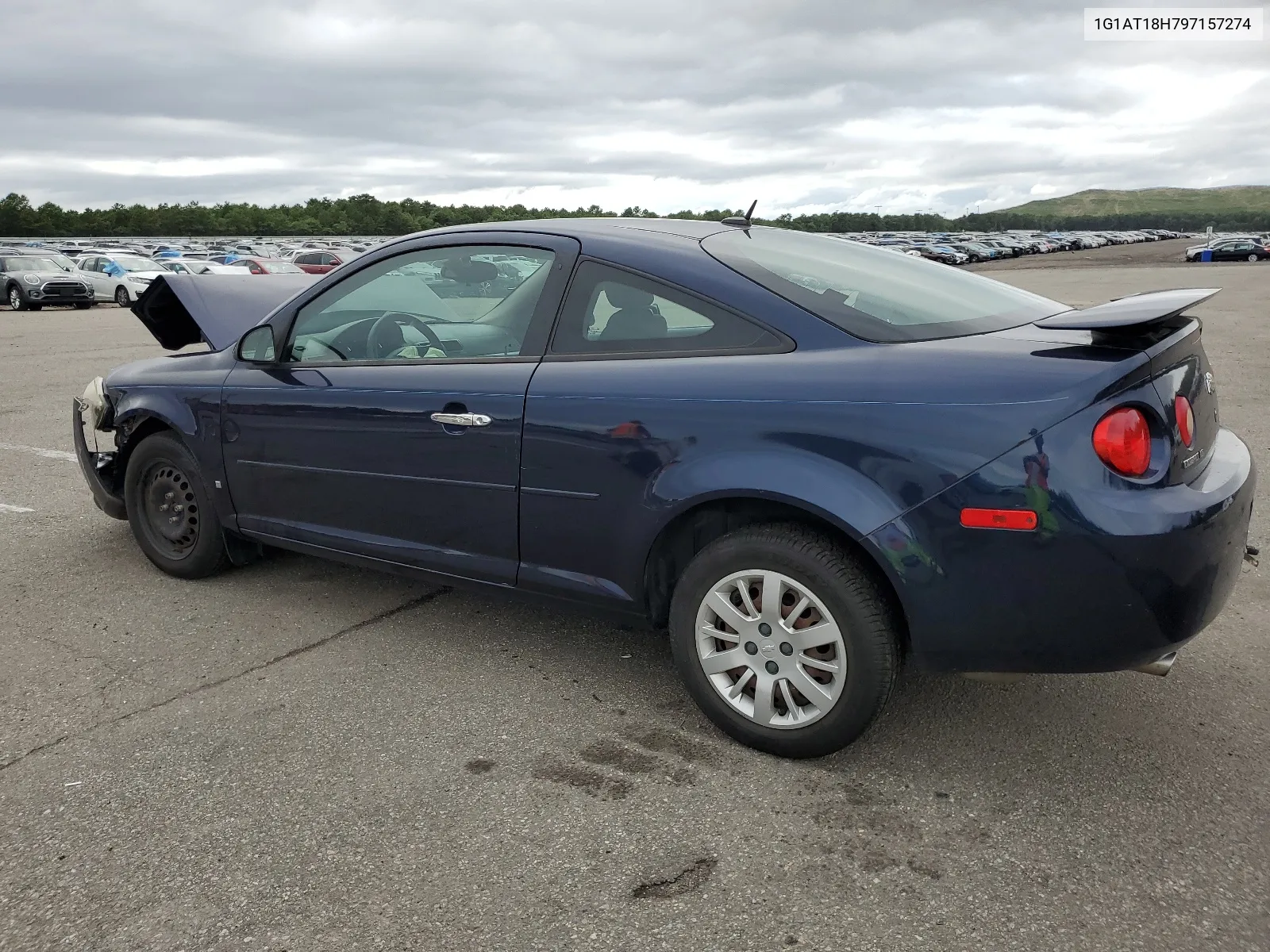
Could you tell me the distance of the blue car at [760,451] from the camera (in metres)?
2.53

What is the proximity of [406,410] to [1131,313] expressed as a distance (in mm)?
2298

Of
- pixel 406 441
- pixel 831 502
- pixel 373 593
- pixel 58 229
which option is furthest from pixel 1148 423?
pixel 58 229

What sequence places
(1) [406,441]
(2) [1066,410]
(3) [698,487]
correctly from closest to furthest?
(2) [1066,410] < (3) [698,487] < (1) [406,441]

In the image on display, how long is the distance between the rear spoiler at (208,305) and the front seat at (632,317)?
1.90 meters

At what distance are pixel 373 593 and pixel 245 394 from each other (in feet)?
3.32

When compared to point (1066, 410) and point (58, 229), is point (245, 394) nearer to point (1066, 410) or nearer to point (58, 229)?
point (1066, 410)

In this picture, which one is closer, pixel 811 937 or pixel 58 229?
pixel 811 937

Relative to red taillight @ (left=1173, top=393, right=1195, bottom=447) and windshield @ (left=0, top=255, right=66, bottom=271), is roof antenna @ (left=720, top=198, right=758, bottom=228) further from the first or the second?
windshield @ (left=0, top=255, right=66, bottom=271)

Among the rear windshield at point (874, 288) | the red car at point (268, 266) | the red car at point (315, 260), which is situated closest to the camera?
the rear windshield at point (874, 288)

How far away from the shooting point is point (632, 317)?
3219 millimetres

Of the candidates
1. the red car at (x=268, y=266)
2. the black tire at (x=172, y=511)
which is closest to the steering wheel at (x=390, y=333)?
the black tire at (x=172, y=511)

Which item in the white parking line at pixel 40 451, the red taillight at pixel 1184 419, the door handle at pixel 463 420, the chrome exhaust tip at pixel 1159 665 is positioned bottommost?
the white parking line at pixel 40 451

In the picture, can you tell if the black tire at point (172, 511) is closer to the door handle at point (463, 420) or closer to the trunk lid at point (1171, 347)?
the door handle at point (463, 420)

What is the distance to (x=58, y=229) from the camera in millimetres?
97000
